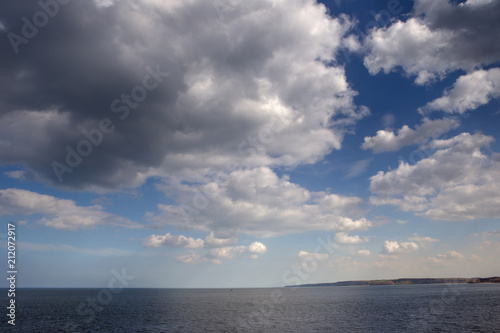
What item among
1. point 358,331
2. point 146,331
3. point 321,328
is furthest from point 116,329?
point 358,331

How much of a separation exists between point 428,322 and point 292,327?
30832mm

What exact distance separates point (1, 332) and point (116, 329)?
21.3 m

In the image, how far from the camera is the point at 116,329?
61844 millimetres

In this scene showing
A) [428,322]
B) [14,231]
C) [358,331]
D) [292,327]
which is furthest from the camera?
[428,322]

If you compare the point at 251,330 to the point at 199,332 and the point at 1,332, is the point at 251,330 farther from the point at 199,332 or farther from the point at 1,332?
the point at 1,332

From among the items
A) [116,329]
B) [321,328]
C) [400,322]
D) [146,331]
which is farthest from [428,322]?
[116,329]

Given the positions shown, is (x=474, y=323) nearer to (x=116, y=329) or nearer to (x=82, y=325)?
(x=116, y=329)

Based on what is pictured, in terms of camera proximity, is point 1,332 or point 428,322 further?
point 428,322

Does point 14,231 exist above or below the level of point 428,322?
above

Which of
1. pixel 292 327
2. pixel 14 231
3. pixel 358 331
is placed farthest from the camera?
pixel 292 327

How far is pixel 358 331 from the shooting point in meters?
56.2

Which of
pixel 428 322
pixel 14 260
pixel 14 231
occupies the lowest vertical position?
pixel 428 322

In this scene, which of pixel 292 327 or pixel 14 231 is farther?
pixel 292 327

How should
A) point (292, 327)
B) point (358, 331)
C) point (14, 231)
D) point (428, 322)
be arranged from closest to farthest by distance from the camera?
1. point (14, 231)
2. point (358, 331)
3. point (292, 327)
4. point (428, 322)
